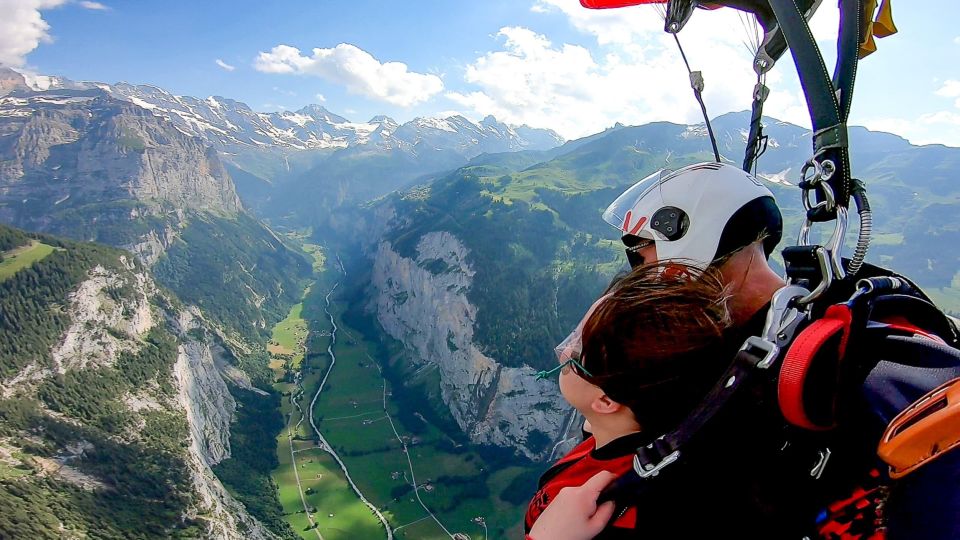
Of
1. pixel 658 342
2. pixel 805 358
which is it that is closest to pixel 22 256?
pixel 658 342

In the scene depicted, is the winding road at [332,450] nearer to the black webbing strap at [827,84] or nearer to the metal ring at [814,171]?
the metal ring at [814,171]

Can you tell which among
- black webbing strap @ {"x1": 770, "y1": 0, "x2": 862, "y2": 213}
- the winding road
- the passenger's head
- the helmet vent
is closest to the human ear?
the passenger's head

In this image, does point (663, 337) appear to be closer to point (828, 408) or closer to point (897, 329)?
point (828, 408)

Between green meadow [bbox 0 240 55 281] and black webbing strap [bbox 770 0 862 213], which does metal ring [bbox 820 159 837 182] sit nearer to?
black webbing strap [bbox 770 0 862 213]

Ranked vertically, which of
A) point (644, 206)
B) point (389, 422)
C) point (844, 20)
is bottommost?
point (389, 422)

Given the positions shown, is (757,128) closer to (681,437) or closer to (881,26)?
(881,26)

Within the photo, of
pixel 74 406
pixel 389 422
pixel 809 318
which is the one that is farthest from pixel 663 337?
pixel 389 422

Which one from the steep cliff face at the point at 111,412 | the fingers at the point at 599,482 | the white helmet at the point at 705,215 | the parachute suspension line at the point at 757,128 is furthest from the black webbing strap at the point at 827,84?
the steep cliff face at the point at 111,412
